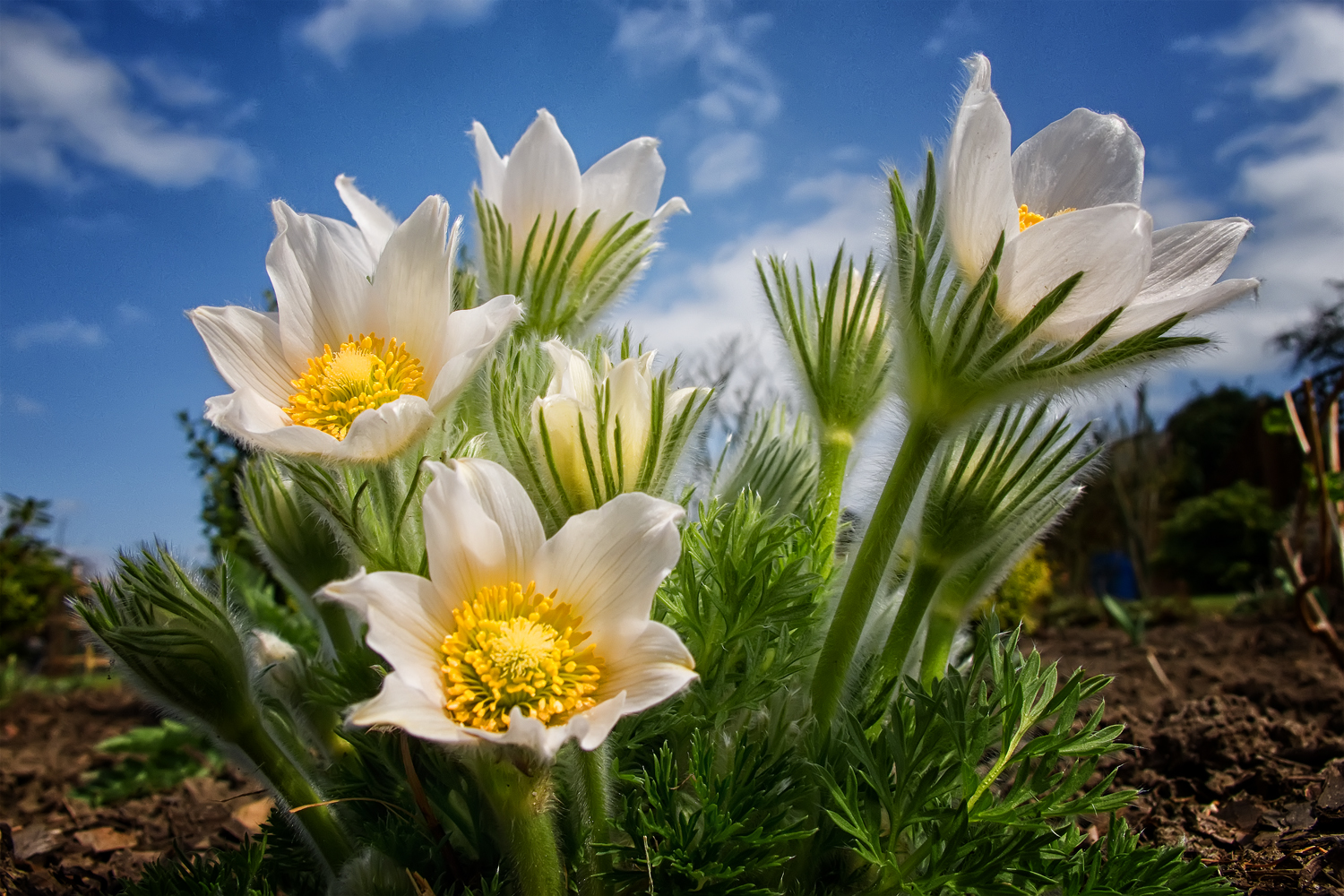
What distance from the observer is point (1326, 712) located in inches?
113

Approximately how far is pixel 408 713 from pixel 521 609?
213 mm

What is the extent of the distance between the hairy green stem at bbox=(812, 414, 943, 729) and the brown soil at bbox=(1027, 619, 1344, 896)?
713 millimetres

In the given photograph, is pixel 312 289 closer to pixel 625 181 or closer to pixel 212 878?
pixel 625 181

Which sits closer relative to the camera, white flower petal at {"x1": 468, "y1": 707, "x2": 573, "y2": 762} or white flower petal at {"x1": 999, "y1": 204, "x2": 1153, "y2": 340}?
white flower petal at {"x1": 468, "y1": 707, "x2": 573, "y2": 762}

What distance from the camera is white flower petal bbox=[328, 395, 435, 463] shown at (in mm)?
1039

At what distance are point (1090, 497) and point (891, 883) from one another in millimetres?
18606

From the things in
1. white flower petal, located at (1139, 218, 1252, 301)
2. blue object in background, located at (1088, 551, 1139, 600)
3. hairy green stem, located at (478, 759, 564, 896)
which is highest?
blue object in background, located at (1088, 551, 1139, 600)

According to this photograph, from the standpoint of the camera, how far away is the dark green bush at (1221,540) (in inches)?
584

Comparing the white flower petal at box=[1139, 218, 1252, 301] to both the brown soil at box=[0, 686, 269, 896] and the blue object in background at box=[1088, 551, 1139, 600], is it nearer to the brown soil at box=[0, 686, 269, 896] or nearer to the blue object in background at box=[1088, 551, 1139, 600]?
the brown soil at box=[0, 686, 269, 896]

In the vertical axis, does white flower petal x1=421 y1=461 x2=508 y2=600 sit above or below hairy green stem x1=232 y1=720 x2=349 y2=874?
above

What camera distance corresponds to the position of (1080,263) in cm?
106

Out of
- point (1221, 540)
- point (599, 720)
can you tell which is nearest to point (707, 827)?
point (599, 720)

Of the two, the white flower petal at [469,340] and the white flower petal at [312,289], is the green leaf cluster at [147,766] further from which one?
the white flower petal at [469,340]

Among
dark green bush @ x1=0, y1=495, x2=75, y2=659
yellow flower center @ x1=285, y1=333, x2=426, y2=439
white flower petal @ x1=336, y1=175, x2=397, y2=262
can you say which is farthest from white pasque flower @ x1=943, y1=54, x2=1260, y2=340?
dark green bush @ x1=0, y1=495, x2=75, y2=659
